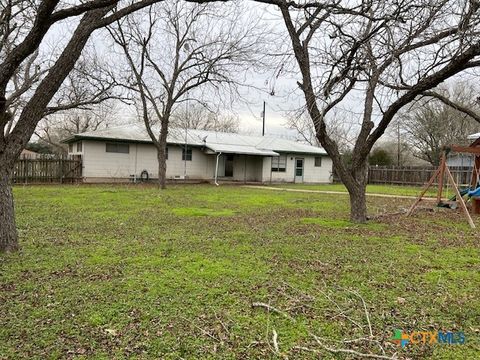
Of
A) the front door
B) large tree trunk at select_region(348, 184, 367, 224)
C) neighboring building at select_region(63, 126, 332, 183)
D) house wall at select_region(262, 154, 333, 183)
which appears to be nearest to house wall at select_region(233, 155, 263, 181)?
neighboring building at select_region(63, 126, 332, 183)

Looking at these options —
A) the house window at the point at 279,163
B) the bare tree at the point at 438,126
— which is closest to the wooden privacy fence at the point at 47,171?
the house window at the point at 279,163

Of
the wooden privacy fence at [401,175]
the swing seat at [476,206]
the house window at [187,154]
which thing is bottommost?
the swing seat at [476,206]

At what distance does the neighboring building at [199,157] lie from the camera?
20438mm

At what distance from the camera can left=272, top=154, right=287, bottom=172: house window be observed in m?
26.3

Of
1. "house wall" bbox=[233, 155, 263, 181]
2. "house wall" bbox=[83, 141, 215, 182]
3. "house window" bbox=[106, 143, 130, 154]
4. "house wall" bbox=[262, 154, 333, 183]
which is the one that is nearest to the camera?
"house wall" bbox=[83, 141, 215, 182]

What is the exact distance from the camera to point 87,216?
8.76m

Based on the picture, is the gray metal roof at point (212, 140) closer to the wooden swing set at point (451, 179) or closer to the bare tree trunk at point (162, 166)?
the bare tree trunk at point (162, 166)

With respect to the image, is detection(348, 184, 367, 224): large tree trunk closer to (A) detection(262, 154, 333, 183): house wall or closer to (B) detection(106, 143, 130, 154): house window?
(B) detection(106, 143, 130, 154): house window

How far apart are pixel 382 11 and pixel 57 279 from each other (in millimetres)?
6173

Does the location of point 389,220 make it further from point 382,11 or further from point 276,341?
point 276,341

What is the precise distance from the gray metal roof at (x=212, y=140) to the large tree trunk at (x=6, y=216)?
15.1m

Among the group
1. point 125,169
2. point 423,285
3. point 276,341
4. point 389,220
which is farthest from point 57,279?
point 125,169

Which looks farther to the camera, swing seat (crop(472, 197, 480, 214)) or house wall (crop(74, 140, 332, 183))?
house wall (crop(74, 140, 332, 183))

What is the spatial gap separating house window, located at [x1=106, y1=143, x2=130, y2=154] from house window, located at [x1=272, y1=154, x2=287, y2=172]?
10.2m
